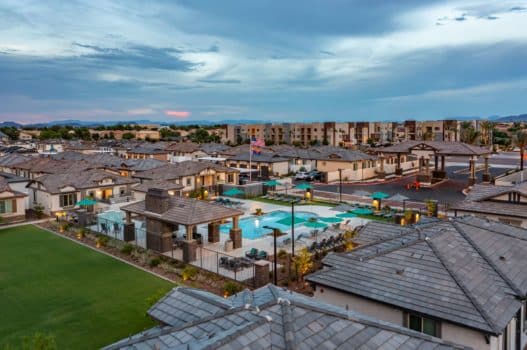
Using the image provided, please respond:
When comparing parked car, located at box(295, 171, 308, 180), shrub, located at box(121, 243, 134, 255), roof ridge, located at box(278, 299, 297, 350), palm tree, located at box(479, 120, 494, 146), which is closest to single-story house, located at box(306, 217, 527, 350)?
roof ridge, located at box(278, 299, 297, 350)

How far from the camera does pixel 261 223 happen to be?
115 feet

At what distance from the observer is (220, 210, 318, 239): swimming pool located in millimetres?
31775

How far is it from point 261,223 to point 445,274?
22804 mm

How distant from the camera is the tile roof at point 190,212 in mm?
26219

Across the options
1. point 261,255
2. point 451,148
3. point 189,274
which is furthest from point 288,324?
point 451,148

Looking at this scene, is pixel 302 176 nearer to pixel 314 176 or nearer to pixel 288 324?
pixel 314 176

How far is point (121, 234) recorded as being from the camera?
3228 centimetres

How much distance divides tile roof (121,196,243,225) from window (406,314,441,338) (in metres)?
15.8

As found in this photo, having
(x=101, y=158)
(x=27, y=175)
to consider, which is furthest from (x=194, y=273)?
(x=101, y=158)

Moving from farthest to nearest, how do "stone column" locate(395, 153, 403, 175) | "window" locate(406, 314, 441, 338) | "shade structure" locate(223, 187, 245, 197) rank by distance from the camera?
1. "stone column" locate(395, 153, 403, 175)
2. "shade structure" locate(223, 187, 245, 197)
3. "window" locate(406, 314, 441, 338)

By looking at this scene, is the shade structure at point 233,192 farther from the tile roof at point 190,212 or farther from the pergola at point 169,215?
the tile roof at point 190,212

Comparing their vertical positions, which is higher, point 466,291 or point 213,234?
point 466,291

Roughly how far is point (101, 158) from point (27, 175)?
37.8 feet

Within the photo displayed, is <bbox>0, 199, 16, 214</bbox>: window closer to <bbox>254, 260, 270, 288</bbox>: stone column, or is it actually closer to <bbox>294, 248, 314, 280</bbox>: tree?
<bbox>254, 260, 270, 288</bbox>: stone column
